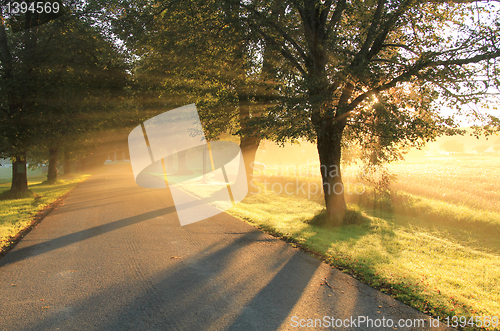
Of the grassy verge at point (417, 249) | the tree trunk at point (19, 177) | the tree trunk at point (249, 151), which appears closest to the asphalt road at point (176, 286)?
the grassy verge at point (417, 249)

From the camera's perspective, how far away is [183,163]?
38531 mm

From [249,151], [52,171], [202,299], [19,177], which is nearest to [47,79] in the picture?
A: [19,177]

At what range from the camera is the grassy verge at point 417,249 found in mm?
4793

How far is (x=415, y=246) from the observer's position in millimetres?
8195

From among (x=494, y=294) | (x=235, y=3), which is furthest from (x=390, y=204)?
(x=235, y=3)

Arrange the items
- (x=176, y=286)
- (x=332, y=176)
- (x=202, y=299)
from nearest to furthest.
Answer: (x=202, y=299)
(x=176, y=286)
(x=332, y=176)

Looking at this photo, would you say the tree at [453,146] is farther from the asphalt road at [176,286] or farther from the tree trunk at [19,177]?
the tree trunk at [19,177]

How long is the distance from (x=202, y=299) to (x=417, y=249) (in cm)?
608

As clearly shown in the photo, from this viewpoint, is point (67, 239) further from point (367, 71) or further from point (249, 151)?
point (249, 151)

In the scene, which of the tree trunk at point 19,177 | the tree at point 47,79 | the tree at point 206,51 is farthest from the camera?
the tree trunk at point 19,177

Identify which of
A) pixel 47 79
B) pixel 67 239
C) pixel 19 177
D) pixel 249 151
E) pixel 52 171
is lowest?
pixel 67 239

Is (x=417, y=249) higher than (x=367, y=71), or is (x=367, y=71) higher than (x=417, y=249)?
(x=367, y=71)

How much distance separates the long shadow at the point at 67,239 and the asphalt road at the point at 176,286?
0.03m

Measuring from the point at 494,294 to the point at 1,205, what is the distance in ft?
54.3
